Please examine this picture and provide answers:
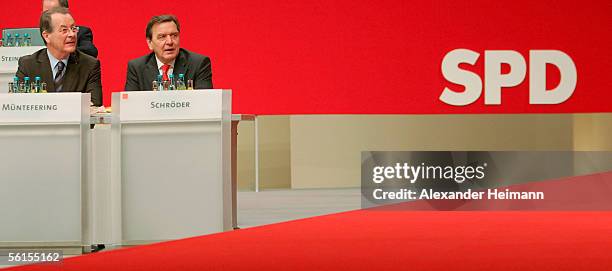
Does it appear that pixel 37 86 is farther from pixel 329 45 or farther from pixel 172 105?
pixel 329 45

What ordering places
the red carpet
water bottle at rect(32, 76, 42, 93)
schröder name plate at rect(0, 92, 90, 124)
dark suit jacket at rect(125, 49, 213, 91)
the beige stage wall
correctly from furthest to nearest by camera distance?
the beige stage wall < dark suit jacket at rect(125, 49, 213, 91) < water bottle at rect(32, 76, 42, 93) < schröder name plate at rect(0, 92, 90, 124) < the red carpet

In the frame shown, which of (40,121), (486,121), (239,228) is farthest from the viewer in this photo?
(486,121)

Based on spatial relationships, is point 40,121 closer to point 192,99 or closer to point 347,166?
point 192,99

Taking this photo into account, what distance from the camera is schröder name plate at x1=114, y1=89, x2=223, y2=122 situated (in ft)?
14.0

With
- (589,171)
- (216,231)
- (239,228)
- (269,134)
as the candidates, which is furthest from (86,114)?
(269,134)

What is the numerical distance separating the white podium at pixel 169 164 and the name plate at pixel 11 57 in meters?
1.80

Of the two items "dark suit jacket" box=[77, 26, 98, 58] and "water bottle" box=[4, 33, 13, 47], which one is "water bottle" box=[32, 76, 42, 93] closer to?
"water bottle" box=[4, 33, 13, 47]

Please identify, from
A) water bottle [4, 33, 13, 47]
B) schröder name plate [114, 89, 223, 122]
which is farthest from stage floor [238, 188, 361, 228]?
water bottle [4, 33, 13, 47]

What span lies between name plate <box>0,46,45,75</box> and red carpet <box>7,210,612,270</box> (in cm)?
197

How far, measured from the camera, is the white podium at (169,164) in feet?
14.1

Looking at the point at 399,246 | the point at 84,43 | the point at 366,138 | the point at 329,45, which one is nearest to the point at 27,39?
the point at 84,43

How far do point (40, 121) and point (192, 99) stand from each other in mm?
660

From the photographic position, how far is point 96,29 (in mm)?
7820

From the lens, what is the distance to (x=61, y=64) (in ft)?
15.8
